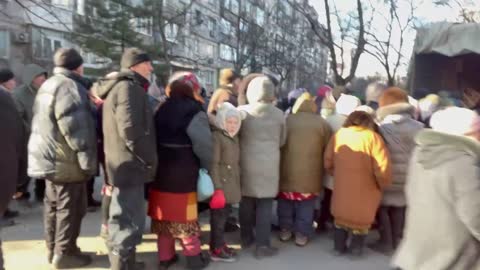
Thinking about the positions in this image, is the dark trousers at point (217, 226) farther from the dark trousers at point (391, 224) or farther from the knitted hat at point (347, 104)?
the knitted hat at point (347, 104)

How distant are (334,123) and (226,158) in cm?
145

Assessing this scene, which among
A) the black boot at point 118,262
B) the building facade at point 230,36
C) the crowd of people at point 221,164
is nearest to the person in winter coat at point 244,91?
the crowd of people at point 221,164

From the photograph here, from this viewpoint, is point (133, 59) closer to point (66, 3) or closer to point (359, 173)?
point (359, 173)

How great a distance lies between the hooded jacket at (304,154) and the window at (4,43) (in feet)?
72.9

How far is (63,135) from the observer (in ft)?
13.0

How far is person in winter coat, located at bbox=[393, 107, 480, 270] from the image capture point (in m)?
2.35

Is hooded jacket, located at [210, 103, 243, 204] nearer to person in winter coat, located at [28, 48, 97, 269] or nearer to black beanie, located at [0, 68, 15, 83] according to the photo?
person in winter coat, located at [28, 48, 97, 269]

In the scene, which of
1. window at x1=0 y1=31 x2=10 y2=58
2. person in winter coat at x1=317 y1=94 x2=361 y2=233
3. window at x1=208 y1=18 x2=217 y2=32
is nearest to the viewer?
person in winter coat at x1=317 y1=94 x2=361 y2=233

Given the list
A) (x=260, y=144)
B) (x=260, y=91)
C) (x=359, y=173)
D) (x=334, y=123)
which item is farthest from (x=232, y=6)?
(x=359, y=173)

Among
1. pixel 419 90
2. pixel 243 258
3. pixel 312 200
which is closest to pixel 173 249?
pixel 243 258

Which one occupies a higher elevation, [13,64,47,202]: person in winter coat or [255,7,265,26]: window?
[255,7,265,26]: window

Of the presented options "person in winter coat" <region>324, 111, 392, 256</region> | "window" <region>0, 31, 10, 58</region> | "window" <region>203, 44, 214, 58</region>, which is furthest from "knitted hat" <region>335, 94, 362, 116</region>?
"window" <region>203, 44, 214, 58</region>

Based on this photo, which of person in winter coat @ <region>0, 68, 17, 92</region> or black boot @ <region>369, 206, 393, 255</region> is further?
person in winter coat @ <region>0, 68, 17, 92</region>

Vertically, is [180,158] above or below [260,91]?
below
